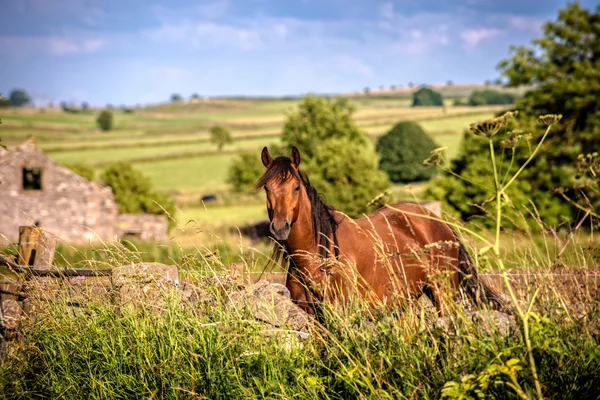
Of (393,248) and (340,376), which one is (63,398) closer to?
(340,376)

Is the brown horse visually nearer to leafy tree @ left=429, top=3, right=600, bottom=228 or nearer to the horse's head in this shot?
the horse's head

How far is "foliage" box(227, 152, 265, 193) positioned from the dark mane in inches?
2530

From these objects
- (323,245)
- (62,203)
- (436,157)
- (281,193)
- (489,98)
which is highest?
(489,98)

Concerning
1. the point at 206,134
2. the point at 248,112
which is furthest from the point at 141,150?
the point at 248,112

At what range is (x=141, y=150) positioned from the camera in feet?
311

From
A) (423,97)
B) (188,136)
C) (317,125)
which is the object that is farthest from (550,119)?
(188,136)

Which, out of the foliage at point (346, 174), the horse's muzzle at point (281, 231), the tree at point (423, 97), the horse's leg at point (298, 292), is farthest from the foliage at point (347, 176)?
the horse's muzzle at point (281, 231)

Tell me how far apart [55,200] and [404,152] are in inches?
2236

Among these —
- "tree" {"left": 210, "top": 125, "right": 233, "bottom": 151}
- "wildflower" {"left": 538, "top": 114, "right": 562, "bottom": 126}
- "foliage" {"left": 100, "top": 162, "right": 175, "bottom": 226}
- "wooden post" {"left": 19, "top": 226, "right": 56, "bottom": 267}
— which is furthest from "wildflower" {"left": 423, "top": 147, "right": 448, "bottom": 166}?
"tree" {"left": 210, "top": 125, "right": 233, "bottom": 151}

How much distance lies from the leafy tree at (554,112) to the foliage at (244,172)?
39.1 metres

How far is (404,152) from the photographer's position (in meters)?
89.2

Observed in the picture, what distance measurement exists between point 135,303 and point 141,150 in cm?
9133

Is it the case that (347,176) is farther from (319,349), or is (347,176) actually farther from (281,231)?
(319,349)

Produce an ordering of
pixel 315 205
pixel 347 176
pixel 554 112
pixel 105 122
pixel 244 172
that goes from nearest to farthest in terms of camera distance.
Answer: pixel 315 205
pixel 554 112
pixel 347 176
pixel 244 172
pixel 105 122
